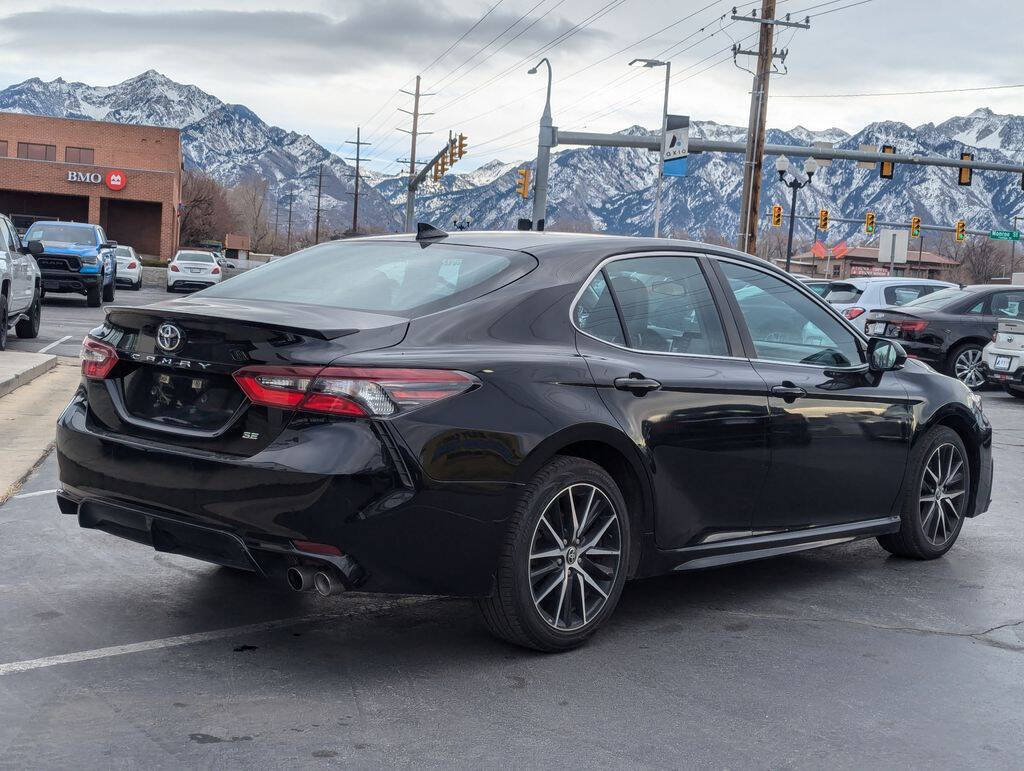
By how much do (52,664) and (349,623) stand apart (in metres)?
1.19

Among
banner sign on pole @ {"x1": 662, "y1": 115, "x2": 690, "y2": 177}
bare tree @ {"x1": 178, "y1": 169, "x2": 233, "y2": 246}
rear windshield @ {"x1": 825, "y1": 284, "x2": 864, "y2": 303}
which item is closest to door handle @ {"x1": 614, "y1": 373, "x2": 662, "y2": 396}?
rear windshield @ {"x1": 825, "y1": 284, "x2": 864, "y2": 303}

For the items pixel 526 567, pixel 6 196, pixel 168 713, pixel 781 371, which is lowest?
pixel 168 713

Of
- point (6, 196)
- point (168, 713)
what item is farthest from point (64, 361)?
point (6, 196)

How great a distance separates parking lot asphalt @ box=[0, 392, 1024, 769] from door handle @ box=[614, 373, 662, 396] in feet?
3.32

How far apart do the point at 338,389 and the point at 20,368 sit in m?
9.97

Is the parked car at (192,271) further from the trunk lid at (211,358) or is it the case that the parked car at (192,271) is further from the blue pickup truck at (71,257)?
the trunk lid at (211,358)

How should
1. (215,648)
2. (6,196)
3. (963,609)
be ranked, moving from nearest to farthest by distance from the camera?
1. (215,648)
2. (963,609)
3. (6,196)

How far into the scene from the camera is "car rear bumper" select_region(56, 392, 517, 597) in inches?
161

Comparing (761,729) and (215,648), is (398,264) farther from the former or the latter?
(761,729)

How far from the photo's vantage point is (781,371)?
18.4 feet

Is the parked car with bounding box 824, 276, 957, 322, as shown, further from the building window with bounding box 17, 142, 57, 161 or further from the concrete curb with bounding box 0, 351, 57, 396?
the building window with bounding box 17, 142, 57, 161

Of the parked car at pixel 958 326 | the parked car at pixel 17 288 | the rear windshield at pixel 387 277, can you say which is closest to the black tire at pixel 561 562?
the rear windshield at pixel 387 277

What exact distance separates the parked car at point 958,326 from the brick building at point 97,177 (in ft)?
167

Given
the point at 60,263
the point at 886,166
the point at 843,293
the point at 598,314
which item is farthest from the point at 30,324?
the point at 886,166
